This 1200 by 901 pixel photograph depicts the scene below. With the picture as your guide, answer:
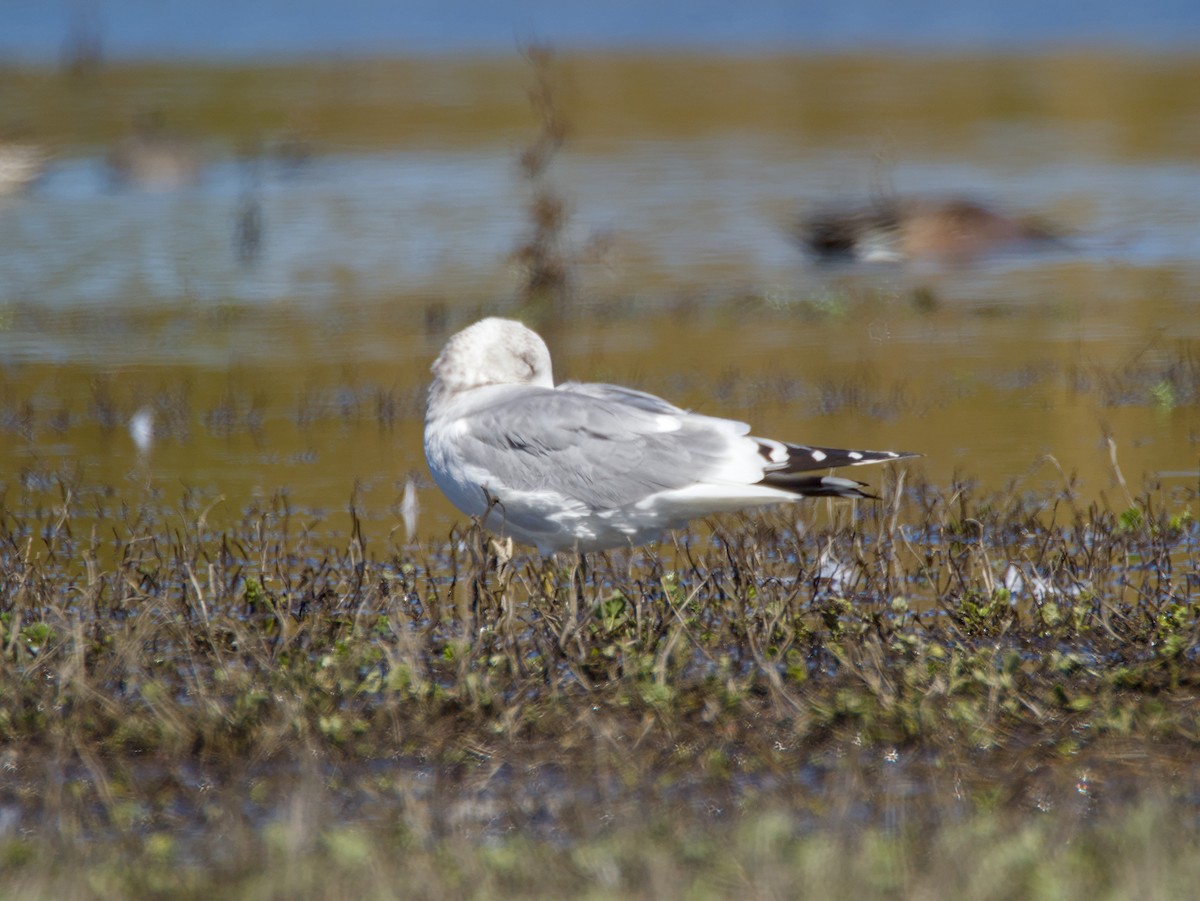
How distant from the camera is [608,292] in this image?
47.4 ft

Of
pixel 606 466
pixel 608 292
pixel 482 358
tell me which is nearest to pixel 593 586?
pixel 606 466

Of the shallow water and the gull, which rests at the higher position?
the shallow water

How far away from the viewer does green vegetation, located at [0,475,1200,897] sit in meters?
A: 3.86

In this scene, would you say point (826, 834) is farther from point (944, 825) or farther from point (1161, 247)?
point (1161, 247)

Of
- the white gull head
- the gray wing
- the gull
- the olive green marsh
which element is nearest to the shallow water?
the olive green marsh

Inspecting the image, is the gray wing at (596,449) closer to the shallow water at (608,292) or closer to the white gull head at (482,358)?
the white gull head at (482,358)

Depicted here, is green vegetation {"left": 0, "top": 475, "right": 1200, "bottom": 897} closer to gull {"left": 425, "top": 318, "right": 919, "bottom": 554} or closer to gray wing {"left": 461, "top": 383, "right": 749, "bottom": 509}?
gull {"left": 425, "top": 318, "right": 919, "bottom": 554}

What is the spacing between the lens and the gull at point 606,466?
19.3 ft

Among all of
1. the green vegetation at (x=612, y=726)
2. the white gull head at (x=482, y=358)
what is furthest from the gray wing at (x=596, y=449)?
the white gull head at (x=482, y=358)

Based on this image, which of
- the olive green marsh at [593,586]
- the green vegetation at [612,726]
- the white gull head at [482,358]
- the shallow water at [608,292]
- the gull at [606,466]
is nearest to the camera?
the green vegetation at [612,726]

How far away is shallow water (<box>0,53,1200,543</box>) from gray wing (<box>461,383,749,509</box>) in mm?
1786

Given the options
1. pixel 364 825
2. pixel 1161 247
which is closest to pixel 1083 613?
pixel 364 825

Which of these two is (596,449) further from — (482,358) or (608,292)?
(608,292)

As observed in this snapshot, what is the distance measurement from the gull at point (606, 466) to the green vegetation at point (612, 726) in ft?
0.52
